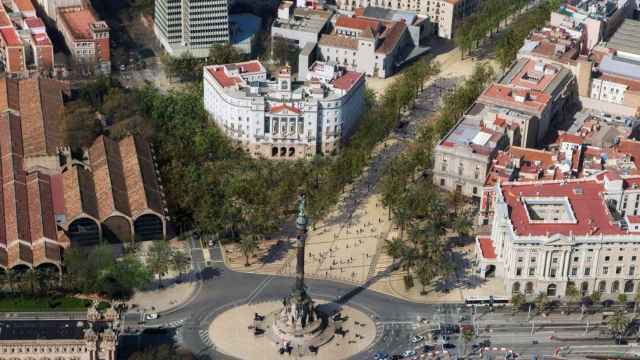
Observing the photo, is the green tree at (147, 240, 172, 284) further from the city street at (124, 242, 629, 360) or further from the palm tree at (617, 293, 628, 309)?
the palm tree at (617, 293, 628, 309)

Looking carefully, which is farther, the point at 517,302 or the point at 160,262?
the point at 160,262

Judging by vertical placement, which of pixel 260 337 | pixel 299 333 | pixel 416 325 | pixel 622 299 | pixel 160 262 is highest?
pixel 160 262

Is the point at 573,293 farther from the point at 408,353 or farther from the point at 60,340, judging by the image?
the point at 60,340

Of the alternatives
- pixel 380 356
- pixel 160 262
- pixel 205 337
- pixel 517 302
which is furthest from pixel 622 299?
pixel 160 262

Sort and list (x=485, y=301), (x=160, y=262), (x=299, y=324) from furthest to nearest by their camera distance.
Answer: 1. (x=485, y=301)
2. (x=160, y=262)
3. (x=299, y=324)

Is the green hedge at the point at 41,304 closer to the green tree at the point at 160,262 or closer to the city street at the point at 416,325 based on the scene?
the green tree at the point at 160,262

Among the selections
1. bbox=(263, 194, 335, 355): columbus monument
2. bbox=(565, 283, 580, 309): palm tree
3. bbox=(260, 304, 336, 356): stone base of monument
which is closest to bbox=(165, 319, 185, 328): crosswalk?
bbox=(260, 304, 336, 356): stone base of monument

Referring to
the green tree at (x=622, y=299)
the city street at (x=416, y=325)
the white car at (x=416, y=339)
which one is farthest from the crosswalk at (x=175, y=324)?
the green tree at (x=622, y=299)

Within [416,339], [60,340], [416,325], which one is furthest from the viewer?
[416,325]
